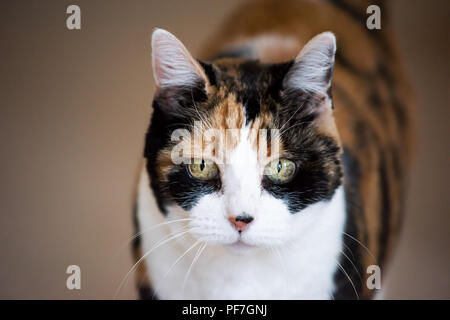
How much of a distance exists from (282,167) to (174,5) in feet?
1.31

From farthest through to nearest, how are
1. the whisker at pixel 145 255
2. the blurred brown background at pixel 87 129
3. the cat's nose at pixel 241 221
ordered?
the blurred brown background at pixel 87 129
the whisker at pixel 145 255
the cat's nose at pixel 241 221

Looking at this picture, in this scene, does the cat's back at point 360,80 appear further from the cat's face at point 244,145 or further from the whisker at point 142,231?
the whisker at point 142,231

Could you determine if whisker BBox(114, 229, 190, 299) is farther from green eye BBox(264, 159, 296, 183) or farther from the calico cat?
green eye BBox(264, 159, 296, 183)

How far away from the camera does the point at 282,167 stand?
31.1 inches

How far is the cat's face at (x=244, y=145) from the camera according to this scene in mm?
762

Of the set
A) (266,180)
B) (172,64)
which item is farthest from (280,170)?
(172,64)

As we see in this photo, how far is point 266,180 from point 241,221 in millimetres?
79

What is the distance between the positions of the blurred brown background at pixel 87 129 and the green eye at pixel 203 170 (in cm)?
23

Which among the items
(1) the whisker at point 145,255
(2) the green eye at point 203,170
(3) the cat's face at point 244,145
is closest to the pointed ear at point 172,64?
(3) the cat's face at point 244,145

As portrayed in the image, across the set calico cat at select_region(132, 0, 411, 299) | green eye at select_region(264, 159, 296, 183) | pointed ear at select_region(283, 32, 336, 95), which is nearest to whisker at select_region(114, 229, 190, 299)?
calico cat at select_region(132, 0, 411, 299)

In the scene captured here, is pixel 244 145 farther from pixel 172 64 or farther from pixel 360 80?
pixel 360 80

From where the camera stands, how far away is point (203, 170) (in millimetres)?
792
